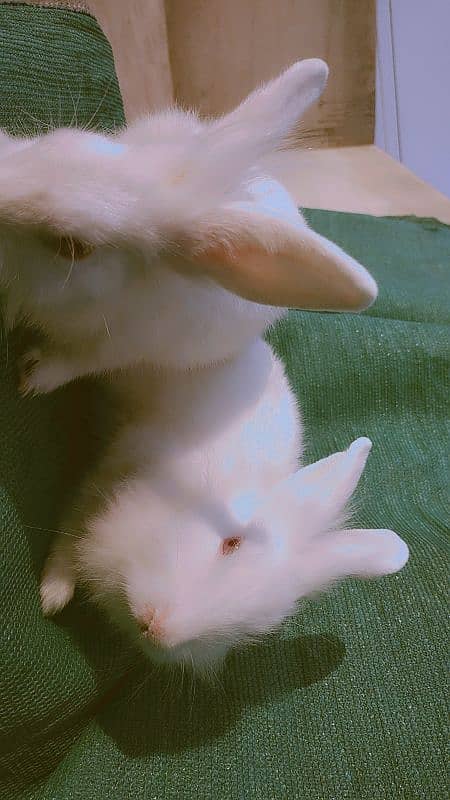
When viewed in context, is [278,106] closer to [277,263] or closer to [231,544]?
[277,263]

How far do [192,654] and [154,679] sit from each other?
0.49ft

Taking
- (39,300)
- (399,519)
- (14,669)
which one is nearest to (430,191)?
(399,519)

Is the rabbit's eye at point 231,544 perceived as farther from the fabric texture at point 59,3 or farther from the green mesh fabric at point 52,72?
the fabric texture at point 59,3

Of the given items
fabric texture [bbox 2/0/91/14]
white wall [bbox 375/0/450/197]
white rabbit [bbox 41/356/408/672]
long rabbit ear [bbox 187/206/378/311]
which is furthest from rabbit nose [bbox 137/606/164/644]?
white wall [bbox 375/0/450/197]

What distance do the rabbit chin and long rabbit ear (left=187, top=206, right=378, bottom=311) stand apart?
0.36 m

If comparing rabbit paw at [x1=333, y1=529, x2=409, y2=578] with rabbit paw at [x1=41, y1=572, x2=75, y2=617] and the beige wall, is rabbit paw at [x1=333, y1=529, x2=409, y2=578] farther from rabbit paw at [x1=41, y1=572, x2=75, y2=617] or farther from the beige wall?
the beige wall

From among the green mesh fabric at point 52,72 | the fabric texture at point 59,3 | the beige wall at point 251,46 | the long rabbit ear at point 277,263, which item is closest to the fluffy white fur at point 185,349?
the long rabbit ear at point 277,263

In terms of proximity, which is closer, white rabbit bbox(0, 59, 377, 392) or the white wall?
white rabbit bbox(0, 59, 377, 392)

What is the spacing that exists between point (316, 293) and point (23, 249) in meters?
0.27

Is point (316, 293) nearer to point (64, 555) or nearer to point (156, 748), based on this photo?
point (64, 555)

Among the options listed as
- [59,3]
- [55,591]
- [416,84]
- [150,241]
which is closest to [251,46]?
[416,84]

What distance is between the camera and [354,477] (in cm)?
82

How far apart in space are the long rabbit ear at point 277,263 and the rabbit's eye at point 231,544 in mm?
259

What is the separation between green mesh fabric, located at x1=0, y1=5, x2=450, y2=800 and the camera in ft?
2.26
